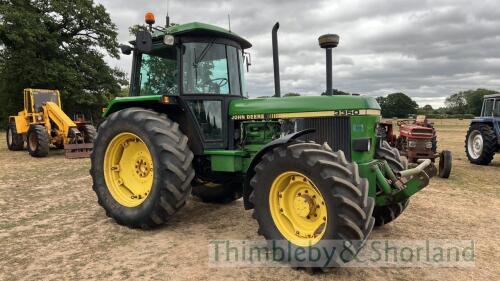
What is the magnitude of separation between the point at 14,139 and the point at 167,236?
13.3m

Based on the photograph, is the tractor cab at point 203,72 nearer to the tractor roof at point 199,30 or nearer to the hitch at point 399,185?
the tractor roof at point 199,30

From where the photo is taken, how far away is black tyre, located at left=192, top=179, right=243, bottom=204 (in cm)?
601

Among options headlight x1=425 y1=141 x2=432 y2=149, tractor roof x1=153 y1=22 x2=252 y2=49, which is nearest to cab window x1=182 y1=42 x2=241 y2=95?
tractor roof x1=153 y1=22 x2=252 y2=49

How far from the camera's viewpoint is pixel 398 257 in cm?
392

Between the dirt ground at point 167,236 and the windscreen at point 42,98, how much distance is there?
7.59 meters

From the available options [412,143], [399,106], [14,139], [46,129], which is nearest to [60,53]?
[14,139]

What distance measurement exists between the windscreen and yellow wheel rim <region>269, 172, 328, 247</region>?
43.9ft

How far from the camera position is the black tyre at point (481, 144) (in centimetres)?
1145

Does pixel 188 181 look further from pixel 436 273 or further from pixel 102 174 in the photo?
pixel 436 273

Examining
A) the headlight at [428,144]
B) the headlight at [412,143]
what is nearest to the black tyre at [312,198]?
the headlight at [412,143]

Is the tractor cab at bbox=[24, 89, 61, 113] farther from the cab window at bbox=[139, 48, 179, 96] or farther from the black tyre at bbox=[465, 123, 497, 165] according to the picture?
the black tyre at bbox=[465, 123, 497, 165]

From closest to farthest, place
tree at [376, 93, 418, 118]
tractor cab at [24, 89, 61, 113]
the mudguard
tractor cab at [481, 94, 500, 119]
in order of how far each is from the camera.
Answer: the mudguard, tractor cab at [481, 94, 500, 119], tractor cab at [24, 89, 61, 113], tree at [376, 93, 418, 118]

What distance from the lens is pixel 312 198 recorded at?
12.1 ft

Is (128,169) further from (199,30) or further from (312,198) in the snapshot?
(312,198)
